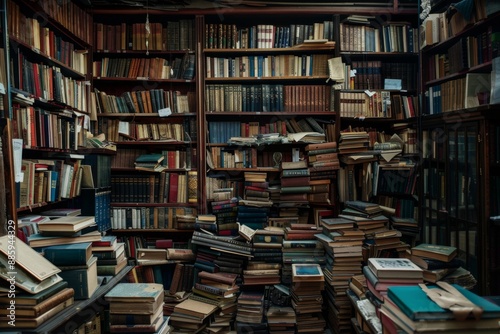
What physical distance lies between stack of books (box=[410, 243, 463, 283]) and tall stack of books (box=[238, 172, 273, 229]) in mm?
1626

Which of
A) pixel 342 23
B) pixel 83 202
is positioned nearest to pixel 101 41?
pixel 83 202

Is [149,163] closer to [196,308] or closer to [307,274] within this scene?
[196,308]

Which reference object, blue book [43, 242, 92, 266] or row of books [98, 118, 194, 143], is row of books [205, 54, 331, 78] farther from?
blue book [43, 242, 92, 266]

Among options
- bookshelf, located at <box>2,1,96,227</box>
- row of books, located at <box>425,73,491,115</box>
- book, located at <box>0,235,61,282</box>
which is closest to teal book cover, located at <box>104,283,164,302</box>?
book, located at <box>0,235,61,282</box>

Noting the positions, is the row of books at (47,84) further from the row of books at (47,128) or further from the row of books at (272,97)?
the row of books at (272,97)

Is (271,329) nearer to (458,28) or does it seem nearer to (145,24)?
(458,28)

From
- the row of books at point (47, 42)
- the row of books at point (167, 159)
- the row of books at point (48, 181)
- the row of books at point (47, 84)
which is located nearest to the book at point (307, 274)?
the row of books at point (167, 159)

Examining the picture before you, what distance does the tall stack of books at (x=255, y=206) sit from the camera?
374 centimetres

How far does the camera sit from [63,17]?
11.0 feet

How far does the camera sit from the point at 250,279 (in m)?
3.48

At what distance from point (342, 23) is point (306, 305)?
2.76 m

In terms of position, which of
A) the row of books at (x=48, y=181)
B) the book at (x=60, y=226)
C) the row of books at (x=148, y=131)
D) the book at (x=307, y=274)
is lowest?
the book at (x=307, y=274)

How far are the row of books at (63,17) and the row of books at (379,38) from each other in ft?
8.37

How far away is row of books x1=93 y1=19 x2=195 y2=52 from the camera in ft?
13.2
